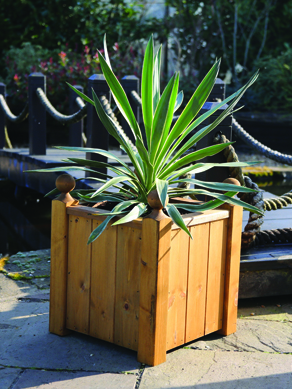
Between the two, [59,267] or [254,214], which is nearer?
[59,267]

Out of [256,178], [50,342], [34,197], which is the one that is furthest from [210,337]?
[256,178]

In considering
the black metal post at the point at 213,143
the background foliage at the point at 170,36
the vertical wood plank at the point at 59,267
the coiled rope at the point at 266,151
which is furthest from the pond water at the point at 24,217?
the background foliage at the point at 170,36

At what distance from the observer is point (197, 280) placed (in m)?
2.17

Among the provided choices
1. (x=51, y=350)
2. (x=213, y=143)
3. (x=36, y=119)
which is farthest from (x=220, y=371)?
(x=36, y=119)

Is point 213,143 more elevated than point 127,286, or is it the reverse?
point 213,143

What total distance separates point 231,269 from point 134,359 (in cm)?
62

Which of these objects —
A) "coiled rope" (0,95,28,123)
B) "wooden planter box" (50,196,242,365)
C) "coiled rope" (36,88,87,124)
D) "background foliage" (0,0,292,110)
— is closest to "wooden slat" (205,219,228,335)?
"wooden planter box" (50,196,242,365)

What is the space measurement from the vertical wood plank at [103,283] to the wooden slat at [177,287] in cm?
25

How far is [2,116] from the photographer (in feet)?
24.1

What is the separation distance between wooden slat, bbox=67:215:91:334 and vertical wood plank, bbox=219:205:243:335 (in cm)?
65

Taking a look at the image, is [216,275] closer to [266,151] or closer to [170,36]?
[266,151]

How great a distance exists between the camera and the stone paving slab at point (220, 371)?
6.24 feet

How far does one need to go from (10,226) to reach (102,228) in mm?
3608

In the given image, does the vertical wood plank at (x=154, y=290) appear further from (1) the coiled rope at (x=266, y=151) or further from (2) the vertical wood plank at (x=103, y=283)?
(1) the coiled rope at (x=266, y=151)
